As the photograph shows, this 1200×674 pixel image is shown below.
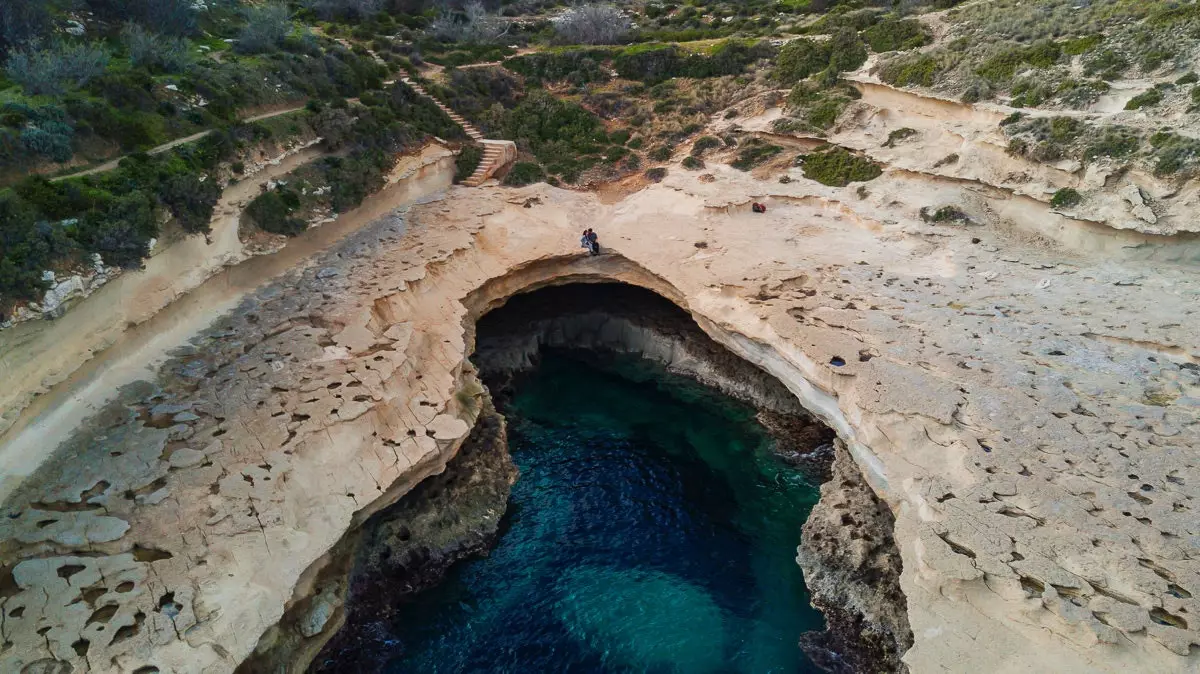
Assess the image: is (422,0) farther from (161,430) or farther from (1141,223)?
(1141,223)

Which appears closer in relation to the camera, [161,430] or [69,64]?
[161,430]

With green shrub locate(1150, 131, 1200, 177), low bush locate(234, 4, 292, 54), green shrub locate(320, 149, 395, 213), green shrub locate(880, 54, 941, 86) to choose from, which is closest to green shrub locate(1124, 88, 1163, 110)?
green shrub locate(1150, 131, 1200, 177)

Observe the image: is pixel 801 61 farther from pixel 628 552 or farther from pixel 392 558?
pixel 392 558

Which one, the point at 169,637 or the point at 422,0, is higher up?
the point at 422,0

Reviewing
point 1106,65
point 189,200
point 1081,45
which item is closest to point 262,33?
point 189,200

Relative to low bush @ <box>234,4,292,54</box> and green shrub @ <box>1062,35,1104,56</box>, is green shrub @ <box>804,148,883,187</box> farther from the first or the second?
low bush @ <box>234,4,292,54</box>

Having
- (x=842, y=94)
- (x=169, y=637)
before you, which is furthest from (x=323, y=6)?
(x=169, y=637)
